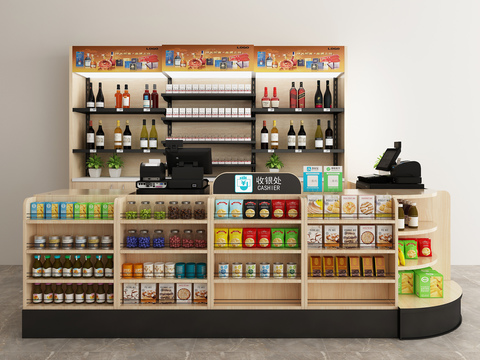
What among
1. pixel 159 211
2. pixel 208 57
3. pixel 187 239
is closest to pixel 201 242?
pixel 187 239

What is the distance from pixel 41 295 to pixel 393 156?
328 centimetres

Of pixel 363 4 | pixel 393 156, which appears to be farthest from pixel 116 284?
pixel 363 4

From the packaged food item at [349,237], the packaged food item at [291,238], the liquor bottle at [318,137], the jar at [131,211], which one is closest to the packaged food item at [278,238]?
the packaged food item at [291,238]

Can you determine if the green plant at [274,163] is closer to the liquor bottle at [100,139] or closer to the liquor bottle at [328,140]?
the liquor bottle at [328,140]

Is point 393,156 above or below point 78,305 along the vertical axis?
above

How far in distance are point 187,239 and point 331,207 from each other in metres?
1.15

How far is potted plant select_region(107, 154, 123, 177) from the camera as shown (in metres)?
5.73

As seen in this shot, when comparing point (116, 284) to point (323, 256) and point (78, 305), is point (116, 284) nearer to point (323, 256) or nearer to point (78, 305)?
point (78, 305)

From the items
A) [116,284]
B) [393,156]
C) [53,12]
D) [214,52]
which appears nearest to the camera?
[116,284]

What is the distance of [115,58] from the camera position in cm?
554

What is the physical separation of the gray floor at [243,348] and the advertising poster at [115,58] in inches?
124

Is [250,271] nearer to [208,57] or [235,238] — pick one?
[235,238]

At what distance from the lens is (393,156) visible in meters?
4.36

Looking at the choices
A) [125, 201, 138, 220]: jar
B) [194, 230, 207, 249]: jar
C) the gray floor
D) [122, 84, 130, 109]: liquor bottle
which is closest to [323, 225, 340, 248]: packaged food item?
the gray floor
